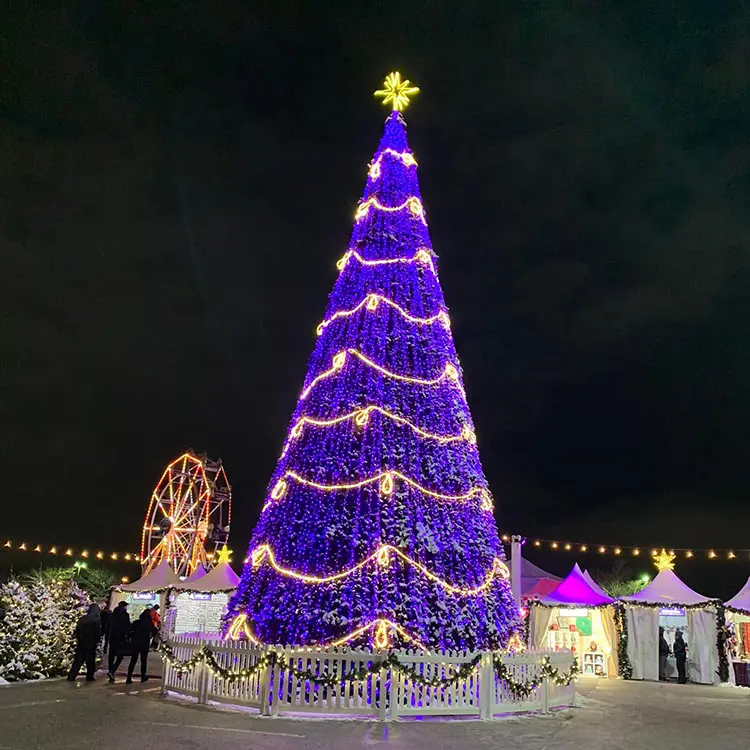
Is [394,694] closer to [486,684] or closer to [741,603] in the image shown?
[486,684]

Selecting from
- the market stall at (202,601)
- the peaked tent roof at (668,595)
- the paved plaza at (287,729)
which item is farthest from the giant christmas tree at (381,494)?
the market stall at (202,601)

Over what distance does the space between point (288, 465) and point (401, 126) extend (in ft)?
24.9

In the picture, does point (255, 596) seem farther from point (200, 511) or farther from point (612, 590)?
point (612, 590)

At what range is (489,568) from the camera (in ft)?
36.4

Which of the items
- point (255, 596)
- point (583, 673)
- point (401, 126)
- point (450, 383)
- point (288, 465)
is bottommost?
point (583, 673)

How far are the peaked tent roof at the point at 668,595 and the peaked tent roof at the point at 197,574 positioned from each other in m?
14.5

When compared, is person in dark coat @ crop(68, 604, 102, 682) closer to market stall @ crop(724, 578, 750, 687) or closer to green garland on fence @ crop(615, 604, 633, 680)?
green garland on fence @ crop(615, 604, 633, 680)

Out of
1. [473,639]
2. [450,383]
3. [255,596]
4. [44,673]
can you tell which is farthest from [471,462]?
[44,673]

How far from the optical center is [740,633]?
75.1 ft

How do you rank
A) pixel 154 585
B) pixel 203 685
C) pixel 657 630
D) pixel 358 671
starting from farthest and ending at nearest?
pixel 154 585 → pixel 657 630 → pixel 203 685 → pixel 358 671

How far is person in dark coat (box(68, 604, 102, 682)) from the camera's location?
12336 mm

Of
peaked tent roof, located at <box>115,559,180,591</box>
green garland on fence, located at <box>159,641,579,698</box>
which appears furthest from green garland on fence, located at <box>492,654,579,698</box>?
peaked tent roof, located at <box>115,559,180,591</box>

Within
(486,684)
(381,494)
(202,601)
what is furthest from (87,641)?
(202,601)

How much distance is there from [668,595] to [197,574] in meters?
17.1
